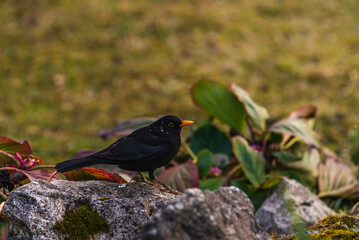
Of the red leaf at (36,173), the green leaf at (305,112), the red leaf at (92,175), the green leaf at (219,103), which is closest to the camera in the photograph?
the red leaf at (36,173)

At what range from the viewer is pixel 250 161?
13.2ft

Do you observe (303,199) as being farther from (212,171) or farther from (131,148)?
(131,148)

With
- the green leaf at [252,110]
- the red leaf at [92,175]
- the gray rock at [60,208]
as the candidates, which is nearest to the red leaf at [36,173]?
the red leaf at [92,175]

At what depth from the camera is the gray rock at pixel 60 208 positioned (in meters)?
2.43

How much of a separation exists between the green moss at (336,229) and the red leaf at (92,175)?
3.88ft

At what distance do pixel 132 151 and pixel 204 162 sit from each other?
1.18 meters

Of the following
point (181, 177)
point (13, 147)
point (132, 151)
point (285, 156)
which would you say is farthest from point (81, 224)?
point (285, 156)

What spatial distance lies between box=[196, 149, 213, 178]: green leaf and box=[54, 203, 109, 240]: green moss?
5.11ft

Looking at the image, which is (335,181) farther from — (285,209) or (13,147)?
(13,147)

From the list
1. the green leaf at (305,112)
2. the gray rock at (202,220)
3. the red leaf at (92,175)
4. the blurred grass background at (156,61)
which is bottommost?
the blurred grass background at (156,61)

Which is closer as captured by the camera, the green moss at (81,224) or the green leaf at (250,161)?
the green moss at (81,224)

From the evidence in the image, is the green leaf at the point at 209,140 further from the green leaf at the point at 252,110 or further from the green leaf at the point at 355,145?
the green leaf at the point at 355,145

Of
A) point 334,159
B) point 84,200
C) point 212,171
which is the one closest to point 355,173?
point 334,159

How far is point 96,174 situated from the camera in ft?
10.1
